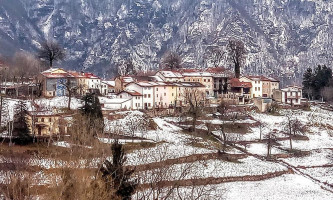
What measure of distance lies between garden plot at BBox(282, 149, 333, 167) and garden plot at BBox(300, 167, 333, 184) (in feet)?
5.68

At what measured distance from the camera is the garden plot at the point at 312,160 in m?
56.3

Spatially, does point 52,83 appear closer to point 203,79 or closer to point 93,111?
point 93,111

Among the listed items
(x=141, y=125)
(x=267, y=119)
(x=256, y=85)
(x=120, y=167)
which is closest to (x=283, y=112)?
(x=267, y=119)

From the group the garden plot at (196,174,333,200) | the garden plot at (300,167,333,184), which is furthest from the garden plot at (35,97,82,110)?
the garden plot at (300,167,333,184)

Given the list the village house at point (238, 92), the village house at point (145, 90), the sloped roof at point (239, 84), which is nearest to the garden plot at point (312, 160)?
the village house at point (238, 92)

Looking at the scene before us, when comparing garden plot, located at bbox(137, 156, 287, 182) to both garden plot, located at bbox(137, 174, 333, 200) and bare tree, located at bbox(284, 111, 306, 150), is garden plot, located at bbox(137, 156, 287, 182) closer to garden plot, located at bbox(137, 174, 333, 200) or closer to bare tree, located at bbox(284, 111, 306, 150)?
garden plot, located at bbox(137, 174, 333, 200)

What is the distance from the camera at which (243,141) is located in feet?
213

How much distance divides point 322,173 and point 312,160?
18.4ft

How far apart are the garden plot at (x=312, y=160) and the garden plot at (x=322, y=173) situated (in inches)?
68.1

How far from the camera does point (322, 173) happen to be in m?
52.6

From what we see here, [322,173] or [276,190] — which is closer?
[276,190]

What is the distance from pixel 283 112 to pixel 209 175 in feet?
133

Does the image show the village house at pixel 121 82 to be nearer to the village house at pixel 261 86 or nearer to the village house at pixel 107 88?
the village house at pixel 107 88

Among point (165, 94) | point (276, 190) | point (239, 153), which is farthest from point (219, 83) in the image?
point (276, 190)
